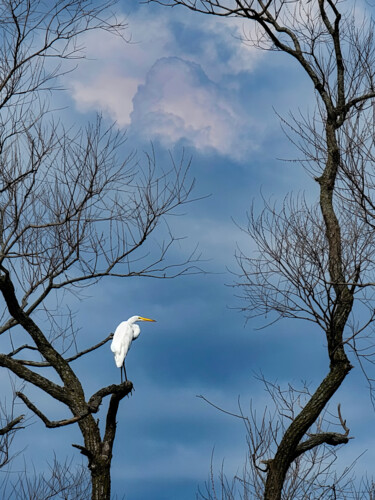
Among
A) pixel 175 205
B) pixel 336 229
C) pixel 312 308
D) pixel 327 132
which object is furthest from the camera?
pixel 175 205

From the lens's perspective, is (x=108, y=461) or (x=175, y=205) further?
(x=175, y=205)

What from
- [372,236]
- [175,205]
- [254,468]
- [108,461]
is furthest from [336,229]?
[108,461]

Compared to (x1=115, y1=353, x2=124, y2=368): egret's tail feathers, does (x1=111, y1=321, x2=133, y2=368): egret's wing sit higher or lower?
higher

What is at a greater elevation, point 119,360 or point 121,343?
point 121,343

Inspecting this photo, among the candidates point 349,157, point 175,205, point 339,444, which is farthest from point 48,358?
point 349,157

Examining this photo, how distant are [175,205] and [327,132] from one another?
70.7 inches

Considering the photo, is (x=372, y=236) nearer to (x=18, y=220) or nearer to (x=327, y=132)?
(x=327, y=132)

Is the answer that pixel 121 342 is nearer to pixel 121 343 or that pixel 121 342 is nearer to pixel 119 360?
pixel 121 343

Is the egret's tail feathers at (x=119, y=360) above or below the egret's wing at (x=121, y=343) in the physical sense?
below

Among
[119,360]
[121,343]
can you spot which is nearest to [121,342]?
[121,343]

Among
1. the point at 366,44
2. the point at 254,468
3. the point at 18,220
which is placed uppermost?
the point at 366,44

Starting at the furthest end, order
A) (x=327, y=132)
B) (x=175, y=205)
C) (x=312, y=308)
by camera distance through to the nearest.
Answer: (x=175, y=205) → (x=327, y=132) → (x=312, y=308)

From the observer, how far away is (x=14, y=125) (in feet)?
22.0

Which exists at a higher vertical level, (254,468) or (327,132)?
(327,132)
